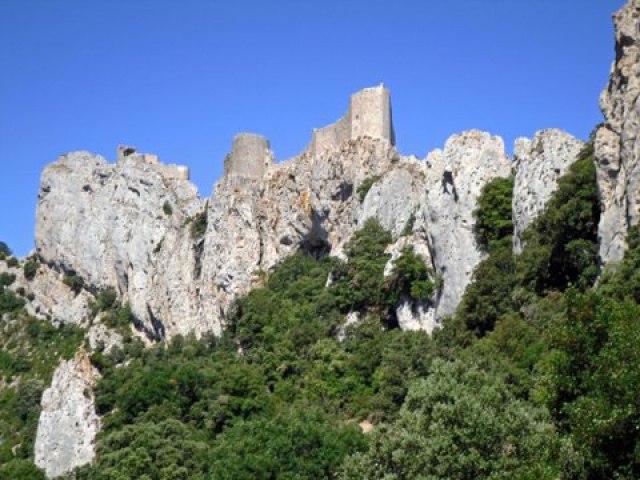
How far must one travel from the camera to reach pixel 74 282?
7425cm

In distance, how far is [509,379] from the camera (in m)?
30.6

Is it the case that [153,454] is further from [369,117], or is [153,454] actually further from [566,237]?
[369,117]

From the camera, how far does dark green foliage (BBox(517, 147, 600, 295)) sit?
3409 cm

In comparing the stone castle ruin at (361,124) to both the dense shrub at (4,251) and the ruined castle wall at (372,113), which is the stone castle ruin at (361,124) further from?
the dense shrub at (4,251)

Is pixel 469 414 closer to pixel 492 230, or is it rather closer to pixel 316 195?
pixel 492 230

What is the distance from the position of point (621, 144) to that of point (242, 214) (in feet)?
99.2

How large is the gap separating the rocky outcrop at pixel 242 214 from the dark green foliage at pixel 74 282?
522 mm

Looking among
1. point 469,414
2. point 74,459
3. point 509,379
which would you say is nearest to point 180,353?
point 74,459

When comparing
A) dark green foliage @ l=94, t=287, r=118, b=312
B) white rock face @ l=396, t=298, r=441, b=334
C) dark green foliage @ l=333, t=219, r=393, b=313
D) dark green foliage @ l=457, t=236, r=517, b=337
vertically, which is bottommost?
dark green foliage @ l=457, t=236, r=517, b=337

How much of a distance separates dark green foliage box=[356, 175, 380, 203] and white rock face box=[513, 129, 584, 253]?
13173 millimetres

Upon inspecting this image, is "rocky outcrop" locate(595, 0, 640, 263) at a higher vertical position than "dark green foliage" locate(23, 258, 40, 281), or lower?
lower

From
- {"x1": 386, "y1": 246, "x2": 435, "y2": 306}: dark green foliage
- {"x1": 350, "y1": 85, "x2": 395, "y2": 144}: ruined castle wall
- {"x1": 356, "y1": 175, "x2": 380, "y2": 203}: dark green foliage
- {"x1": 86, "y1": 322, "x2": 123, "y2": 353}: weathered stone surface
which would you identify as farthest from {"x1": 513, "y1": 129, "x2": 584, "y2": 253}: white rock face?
{"x1": 86, "y1": 322, "x2": 123, "y2": 353}: weathered stone surface

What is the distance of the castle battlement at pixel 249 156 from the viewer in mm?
59469

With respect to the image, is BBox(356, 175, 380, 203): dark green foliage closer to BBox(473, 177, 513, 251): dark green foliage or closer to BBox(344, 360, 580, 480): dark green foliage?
BBox(473, 177, 513, 251): dark green foliage
